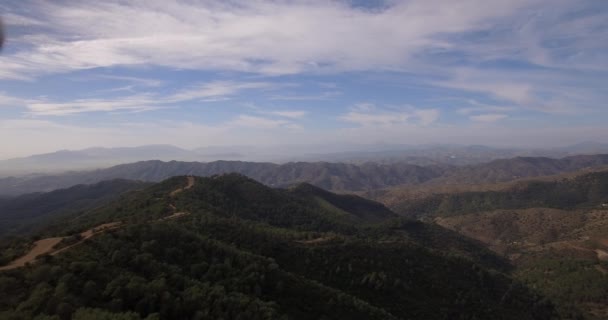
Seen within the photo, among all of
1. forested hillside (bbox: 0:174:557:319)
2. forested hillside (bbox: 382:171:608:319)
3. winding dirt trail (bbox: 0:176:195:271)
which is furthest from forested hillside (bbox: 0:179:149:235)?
forested hillside (bbox: 382:171:608:319)

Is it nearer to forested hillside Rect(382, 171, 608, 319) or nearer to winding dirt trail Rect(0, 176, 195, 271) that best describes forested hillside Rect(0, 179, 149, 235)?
winding dirt trail Rect(0, 176, 195, 271)

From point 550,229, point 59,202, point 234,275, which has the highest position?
point 234,275

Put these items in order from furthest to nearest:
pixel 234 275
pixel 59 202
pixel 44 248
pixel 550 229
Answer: pixel 59 202 < pixel 550 229 < pixel 234 275 < pixel 44 248

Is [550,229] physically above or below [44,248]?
below

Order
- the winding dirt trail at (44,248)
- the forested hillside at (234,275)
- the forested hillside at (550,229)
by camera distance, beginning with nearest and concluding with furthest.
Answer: the forested hillside at (234,275)
the winding dirt trail at (44,248)
the forested hillside at (550,229)

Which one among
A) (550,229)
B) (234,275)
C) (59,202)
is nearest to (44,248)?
(234,275)

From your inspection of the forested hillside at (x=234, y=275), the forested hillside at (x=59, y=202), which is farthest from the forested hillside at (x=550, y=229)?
the forested hillside at (x=59, y=202)

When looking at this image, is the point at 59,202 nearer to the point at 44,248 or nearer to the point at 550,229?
the point at 44,248

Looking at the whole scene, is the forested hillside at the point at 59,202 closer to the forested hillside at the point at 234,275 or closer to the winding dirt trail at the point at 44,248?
the forested hillside at the point at 234,275

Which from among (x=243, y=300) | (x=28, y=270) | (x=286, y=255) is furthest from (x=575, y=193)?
(x=28, y=270)

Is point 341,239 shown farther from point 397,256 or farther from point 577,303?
point 577,303

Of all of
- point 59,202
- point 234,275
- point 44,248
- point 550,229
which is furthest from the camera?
point 59,202
